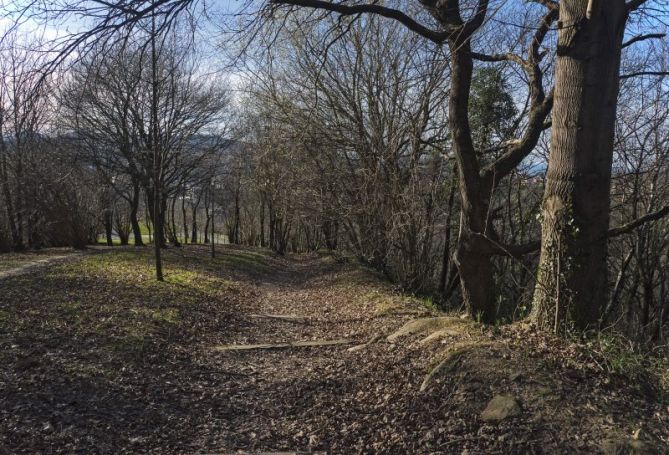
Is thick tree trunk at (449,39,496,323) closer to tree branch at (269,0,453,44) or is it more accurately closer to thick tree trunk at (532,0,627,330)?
tree branch at (269,0,453,44)

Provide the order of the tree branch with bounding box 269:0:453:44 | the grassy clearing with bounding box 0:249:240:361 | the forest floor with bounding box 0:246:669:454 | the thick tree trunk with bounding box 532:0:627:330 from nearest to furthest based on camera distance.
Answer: the forest floor with bounding box 0:246:669:454 < the thick tree trunk with bounding box 532:0:627:330 < the tree branch with bounding box 269:0:453:44 < the grassy clearing with bounding box 0:249:240:361

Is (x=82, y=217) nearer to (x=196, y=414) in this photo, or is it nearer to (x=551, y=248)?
(x=196, y=414)

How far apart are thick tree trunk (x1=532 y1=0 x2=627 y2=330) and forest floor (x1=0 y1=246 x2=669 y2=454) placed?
20.7 inches

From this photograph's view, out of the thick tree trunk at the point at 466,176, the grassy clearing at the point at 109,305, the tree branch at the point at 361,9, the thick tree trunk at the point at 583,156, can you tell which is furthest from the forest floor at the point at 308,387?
the tree branch at the point at 361,9

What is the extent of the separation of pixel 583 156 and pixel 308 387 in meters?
3.77

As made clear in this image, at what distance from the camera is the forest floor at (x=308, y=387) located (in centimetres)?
386

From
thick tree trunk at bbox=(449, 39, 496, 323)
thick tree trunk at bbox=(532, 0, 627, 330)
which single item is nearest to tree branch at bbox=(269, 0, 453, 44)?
thick tree trunk at bbox=(449, 39, 496, 323)

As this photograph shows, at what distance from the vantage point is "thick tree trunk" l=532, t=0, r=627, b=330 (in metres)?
4.77

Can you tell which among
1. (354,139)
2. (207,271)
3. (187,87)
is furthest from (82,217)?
(354,139)

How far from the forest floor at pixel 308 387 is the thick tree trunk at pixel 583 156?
1.73 feet

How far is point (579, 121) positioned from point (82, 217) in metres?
24.9

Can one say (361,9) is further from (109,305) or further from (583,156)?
(109,305)

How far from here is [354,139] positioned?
48.3 ft

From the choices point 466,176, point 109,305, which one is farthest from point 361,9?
point 109,305
